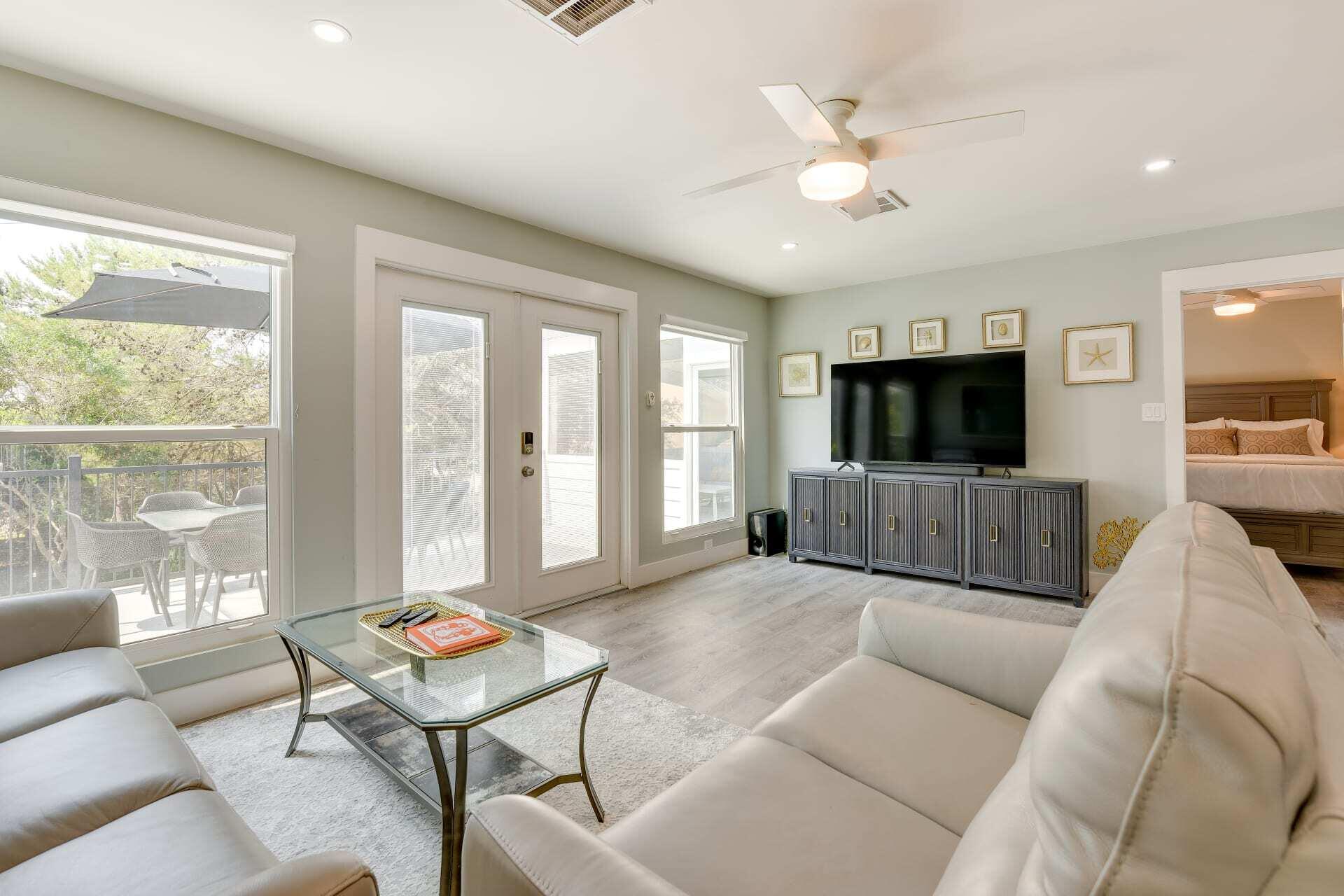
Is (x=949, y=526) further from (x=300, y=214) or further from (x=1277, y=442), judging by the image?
(x=300, y=214)

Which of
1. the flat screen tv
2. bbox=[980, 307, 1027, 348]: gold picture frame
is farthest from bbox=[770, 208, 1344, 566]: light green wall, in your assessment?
the flat screen tv

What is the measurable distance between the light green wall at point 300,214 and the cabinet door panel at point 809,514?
275 cm

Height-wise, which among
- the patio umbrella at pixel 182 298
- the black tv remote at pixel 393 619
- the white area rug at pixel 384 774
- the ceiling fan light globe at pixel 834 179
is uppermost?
the ceiling fan light globe at pixel 834 179

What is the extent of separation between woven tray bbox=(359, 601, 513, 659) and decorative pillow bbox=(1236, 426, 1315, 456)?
7.02 meters

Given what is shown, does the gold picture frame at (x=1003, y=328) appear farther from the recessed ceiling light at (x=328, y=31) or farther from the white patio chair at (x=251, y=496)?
the white patio chair at (x=251, y=496)

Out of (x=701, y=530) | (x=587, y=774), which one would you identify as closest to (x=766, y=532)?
(x=701, y=530)

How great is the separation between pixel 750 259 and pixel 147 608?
13.1 feet

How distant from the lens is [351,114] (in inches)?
94.4

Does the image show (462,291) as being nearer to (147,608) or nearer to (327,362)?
(327,362)

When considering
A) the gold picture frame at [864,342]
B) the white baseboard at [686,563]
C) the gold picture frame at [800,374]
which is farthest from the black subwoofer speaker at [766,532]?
the gold picture frame at [864,342]

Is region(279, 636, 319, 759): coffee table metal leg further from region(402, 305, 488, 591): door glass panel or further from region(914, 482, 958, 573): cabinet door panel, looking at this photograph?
region(914, 482, 958, 573): cabinet door panel

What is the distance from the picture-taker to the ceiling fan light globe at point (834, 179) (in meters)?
2.21

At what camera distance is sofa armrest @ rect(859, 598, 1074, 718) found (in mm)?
1455

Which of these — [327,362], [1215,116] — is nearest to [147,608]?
[327,362]
